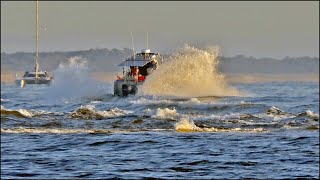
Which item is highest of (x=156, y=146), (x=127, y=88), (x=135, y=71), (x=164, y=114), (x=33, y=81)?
(x=33, y=81)

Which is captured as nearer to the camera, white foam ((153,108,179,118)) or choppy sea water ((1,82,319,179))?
choppy sea water ((1,82,319,179))

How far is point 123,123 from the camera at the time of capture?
36.5 meters

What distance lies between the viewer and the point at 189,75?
69.8m

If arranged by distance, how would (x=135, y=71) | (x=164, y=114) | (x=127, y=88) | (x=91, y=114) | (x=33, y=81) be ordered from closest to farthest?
(x=164, y=114) < (x=91, y=114) < (x=127, y=88) < (x=135, y=71) < (x=33, y=81)

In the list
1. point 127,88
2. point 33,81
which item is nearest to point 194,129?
point 127,88

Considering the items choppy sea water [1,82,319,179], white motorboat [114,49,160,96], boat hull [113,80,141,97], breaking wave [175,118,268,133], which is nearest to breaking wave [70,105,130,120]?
choppy sea water [1,82,319,179]

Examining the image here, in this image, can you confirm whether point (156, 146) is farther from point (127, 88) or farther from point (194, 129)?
point (127, 88)

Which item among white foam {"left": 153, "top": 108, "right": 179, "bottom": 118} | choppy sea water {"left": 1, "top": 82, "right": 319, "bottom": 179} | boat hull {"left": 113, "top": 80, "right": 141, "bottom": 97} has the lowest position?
choppy sea water {"left": 1, "top": 82, "right": 319, "bottom": 179}

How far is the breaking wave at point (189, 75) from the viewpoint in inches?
2633

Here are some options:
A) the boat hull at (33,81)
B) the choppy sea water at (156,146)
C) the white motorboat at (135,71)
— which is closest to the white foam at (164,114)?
the choppy sea water at (156,146)

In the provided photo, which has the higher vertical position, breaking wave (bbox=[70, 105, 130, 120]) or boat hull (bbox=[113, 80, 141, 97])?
boat hull (bbox=[113, 80, 141, 97])

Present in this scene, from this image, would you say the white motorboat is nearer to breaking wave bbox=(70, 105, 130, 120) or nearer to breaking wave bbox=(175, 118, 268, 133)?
breaking wave bbox=(70, 105, 130, 120)

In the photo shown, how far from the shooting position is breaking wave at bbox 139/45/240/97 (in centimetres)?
6688

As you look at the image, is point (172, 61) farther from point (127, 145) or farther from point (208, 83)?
point (127, 145)
